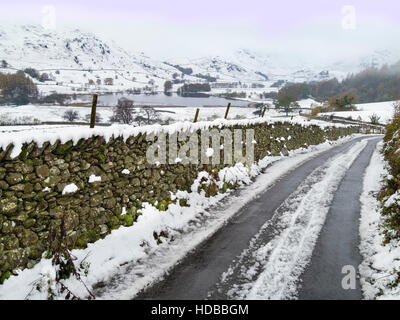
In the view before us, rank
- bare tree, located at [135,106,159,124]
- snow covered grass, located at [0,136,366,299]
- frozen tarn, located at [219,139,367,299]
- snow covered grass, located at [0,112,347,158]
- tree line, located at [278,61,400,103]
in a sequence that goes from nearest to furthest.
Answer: snow covered grass, located at [0,112,347,158]
snow covered grass, located at [0,136,366,299]
frozen tarn, located at [219,139,367,299]
bare tree, located at [135,106,159,124]
tree line, located at [278,61,400,103]

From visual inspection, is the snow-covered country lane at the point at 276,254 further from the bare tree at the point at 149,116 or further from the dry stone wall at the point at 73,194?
the bare tree at the point at 149,116

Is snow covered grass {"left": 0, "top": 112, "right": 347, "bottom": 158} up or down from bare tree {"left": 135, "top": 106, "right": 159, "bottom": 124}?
down

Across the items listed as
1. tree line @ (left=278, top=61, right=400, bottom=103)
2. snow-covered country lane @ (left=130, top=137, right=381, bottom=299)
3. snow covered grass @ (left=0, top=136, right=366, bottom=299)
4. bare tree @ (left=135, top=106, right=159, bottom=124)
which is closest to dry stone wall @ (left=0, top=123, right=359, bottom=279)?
snow covered grass @ (left=0, top=136, right=366, bottom=299)

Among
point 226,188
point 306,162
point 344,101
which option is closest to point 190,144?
point 226,188

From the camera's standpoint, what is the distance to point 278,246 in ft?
20.9

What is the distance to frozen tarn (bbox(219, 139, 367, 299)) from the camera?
4.87 meters

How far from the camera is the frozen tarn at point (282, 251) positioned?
4.87 m

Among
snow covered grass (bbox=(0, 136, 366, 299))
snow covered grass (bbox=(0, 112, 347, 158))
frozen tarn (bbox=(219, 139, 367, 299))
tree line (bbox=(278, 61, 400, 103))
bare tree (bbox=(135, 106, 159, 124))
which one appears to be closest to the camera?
snow covered grass (bbox=(0, 112, 347, 158))

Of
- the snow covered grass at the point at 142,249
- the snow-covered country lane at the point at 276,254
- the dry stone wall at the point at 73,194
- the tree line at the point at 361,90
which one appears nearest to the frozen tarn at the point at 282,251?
the snow-covered country lane at the point at 276,254

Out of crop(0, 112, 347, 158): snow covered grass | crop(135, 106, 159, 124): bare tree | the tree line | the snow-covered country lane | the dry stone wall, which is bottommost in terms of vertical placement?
the snow-covered country lane

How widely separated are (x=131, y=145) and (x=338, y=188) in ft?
27.6

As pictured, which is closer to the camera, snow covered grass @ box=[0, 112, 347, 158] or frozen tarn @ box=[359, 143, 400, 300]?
snow covered grass @ box=[0, 112, 347, 158]

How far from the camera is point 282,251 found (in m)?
6.12

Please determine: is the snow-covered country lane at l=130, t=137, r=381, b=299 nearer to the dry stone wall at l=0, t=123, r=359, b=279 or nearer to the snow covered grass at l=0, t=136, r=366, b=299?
the snow covered grass at l=0, t=136, r=366, b=299
